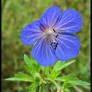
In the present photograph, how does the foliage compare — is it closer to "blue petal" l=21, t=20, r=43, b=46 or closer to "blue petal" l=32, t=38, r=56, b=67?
"blue petal" l=32, t=38, r=56, b=67

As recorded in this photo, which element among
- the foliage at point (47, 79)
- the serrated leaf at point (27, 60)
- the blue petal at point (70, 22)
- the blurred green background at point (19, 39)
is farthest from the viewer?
the blurred green background at point (19, 39)

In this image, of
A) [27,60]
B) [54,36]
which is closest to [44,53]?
[54,36]

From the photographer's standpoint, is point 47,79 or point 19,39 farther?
point 19,39

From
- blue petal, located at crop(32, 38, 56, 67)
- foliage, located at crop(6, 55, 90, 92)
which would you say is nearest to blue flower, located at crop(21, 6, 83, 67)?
blue petal, located at crop(32, 38, 56, 67)

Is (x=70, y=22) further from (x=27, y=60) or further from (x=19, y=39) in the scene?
(x=19, y=39)

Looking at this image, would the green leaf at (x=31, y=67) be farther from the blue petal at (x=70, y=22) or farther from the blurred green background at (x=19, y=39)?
the blurred green background at (x=19, y=39)

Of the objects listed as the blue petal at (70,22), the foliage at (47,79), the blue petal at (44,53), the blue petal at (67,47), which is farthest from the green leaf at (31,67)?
the blue petal at (70,22)
